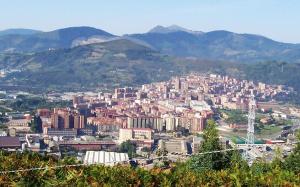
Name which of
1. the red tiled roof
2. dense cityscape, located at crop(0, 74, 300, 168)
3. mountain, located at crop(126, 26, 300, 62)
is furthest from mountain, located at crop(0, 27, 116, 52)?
the red tiled roof

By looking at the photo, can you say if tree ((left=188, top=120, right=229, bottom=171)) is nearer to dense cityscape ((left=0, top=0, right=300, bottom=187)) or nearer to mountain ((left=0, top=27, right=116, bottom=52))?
dense cityscape ((left=0, top=0, right=300, bottom=187))

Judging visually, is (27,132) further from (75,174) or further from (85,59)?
(85,59)

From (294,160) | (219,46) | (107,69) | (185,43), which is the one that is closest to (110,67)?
(107,69)

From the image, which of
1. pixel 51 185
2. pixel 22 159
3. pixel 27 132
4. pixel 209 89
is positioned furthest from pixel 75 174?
pixel 209 89

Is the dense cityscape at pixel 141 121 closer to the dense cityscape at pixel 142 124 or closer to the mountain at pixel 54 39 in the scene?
the dense cityscape at pixel 142 124

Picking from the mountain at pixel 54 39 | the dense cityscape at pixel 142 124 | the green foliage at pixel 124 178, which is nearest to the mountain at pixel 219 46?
the mountain at pixel 54 39

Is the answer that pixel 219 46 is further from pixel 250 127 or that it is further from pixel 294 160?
pixel 294 160
